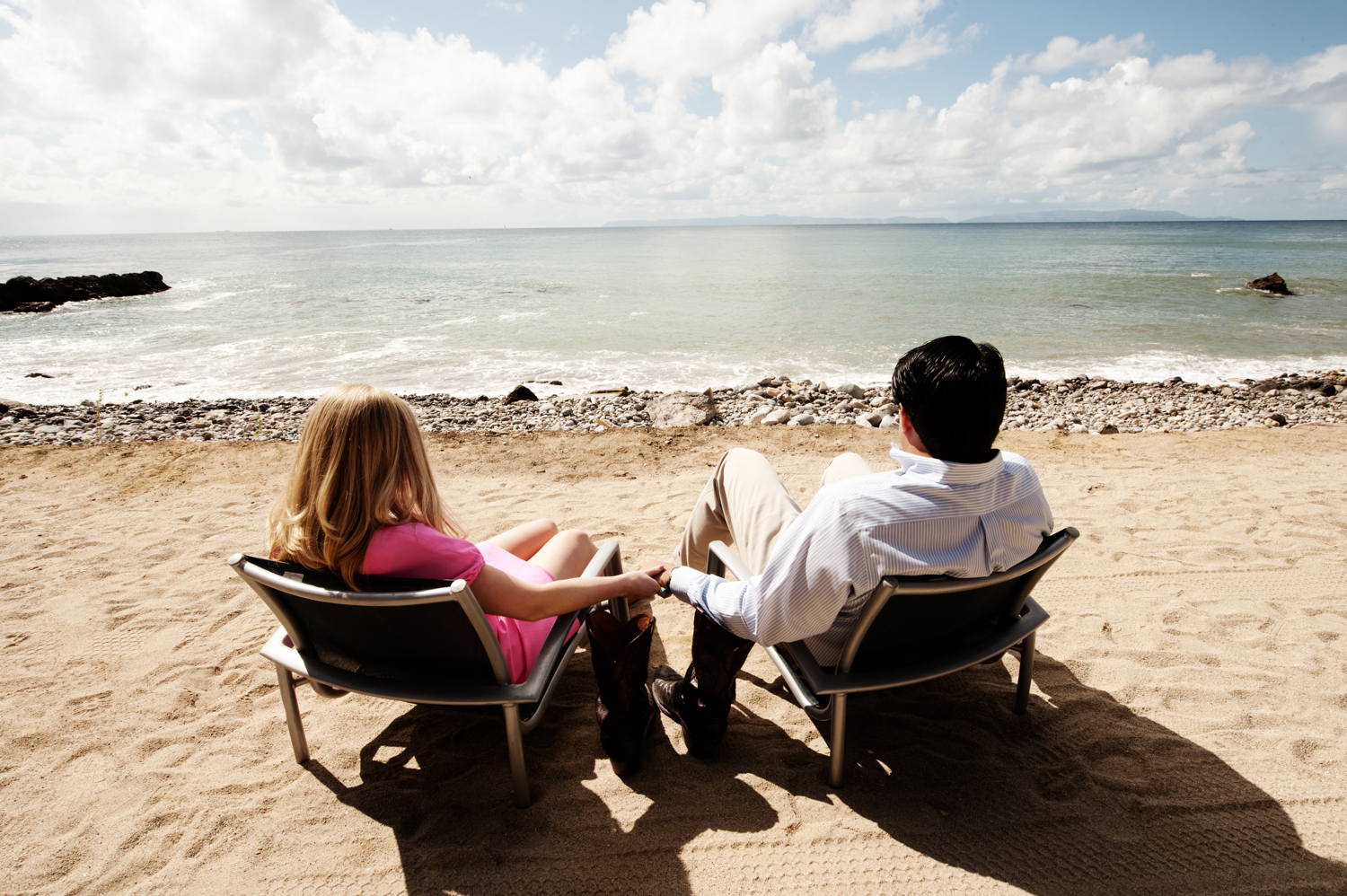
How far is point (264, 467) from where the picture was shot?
666 cm

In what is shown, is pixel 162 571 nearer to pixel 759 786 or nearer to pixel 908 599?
pixel 759 786

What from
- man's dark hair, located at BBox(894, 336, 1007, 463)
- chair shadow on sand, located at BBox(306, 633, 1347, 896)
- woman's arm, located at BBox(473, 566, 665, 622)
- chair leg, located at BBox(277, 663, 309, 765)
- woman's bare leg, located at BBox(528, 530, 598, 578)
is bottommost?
chair shadow on sand, located at BBox(306, 633, 1347, 896)

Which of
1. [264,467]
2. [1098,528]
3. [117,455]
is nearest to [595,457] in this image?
[264,467]

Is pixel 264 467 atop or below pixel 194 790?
atop

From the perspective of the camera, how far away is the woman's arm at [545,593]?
2.27 metres

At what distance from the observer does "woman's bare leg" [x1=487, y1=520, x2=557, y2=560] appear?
3.29 metres

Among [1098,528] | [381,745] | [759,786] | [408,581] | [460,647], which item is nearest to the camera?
[408,581]

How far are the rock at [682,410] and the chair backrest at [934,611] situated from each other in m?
6.31

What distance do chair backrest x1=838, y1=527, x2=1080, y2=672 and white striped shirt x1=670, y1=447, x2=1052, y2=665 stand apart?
0.06 metres

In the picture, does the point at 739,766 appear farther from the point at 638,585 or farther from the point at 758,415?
the point at 758,415

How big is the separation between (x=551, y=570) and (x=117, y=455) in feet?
22.1

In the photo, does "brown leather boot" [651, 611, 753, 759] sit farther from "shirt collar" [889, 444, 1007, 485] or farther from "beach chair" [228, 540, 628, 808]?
"shirt collar" [889, 444, 1007, 485]

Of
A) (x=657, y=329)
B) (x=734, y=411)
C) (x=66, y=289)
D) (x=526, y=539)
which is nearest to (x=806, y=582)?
(x=526, y=539)

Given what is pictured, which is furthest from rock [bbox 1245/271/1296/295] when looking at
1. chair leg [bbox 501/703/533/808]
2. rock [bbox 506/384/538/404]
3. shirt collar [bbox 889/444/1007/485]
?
chair leg [bbox 501/703/533/808]
